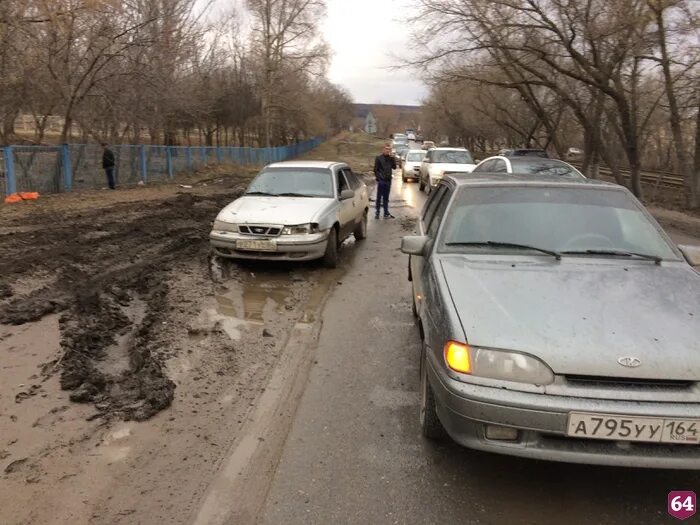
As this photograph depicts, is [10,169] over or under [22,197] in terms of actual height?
over

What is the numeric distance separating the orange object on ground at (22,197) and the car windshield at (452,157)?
13132 millimetres

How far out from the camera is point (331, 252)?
323 inches

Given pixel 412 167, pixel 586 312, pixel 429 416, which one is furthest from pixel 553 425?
pixel 412 167

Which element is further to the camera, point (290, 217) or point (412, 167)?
point (412, 167)

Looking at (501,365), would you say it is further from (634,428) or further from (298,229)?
(298,229)

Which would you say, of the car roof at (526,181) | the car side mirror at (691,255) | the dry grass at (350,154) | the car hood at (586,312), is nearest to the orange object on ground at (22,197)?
the car roof at (526,181)

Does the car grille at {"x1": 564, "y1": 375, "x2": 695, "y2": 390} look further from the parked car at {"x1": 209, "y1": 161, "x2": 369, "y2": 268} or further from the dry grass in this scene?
the dry grass

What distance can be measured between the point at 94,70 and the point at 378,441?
1761cm

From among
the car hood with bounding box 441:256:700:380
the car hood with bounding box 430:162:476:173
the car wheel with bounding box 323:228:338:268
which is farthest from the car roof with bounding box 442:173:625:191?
the car hood with bounding box 430:162:476:173

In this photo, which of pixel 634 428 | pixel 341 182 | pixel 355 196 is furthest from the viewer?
pixel 355 196

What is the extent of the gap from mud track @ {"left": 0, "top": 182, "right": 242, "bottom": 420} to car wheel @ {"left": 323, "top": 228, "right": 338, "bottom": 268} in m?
1.89

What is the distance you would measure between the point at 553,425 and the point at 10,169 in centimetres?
1500

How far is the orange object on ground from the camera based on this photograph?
45.0ft

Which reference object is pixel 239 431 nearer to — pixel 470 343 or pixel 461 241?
pixel 470 343
